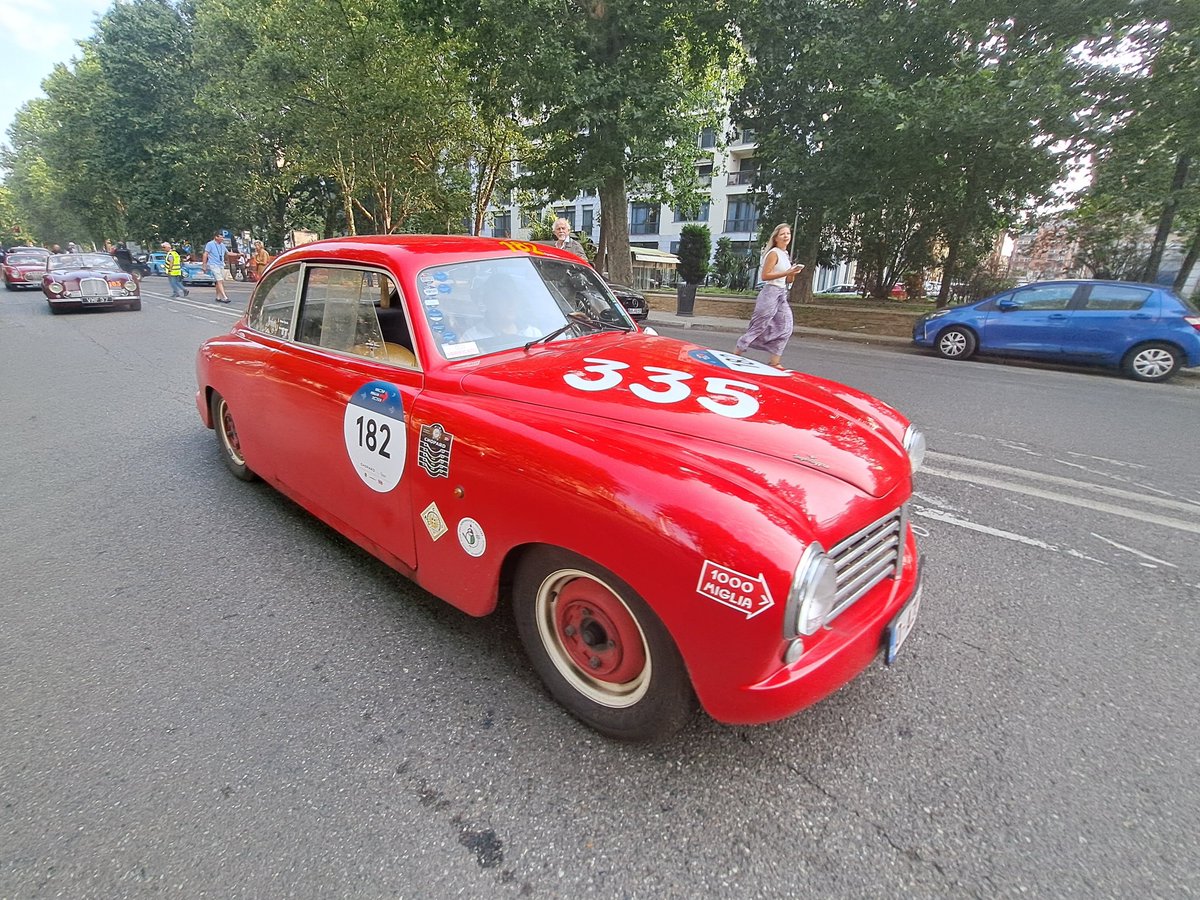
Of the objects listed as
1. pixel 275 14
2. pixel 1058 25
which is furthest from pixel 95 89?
pixel 1058 25

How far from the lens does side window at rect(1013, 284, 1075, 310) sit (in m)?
10.0

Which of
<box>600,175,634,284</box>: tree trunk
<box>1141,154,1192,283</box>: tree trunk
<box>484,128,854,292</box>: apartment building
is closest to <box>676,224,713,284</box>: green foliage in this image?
<box>484,128,854,292</box>: apartment building

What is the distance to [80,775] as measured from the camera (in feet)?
6.20

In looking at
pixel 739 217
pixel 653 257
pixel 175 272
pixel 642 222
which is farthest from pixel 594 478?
pixel 642 222

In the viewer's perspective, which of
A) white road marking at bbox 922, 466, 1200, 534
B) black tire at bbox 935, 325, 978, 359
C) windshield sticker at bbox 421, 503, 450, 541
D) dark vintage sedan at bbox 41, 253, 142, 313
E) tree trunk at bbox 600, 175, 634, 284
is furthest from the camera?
tree trunk at bbox 600, 175, 634, 284

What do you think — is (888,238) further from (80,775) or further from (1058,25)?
(80,775)

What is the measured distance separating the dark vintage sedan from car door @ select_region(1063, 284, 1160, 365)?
21.1m

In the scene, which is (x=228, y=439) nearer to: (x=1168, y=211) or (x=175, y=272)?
(x=1168, y=211)

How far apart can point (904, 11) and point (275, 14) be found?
71.5 ft

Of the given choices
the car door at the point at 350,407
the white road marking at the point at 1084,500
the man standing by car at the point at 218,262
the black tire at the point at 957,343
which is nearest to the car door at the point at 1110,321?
the black tire at the point at 957,343

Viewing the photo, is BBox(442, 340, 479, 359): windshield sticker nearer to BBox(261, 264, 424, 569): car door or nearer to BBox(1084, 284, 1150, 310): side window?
BBox(261, 264, 424, 569): car door

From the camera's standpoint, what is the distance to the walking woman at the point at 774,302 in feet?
23.3

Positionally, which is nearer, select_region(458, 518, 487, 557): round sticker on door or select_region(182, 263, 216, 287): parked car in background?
select_region(458, 518, 487, 557): round sticker on door

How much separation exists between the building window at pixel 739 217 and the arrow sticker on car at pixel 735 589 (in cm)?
4675
